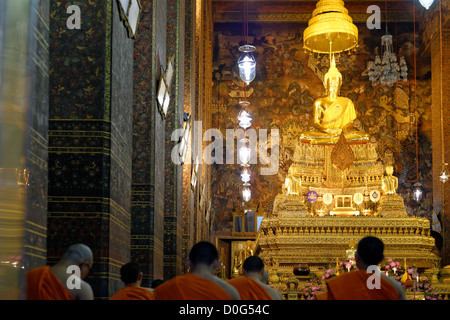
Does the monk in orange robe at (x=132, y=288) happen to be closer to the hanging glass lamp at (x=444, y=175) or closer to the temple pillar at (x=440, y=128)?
the hanging glass lamp at (x=444, y=175)

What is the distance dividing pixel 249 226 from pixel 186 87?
347 inches

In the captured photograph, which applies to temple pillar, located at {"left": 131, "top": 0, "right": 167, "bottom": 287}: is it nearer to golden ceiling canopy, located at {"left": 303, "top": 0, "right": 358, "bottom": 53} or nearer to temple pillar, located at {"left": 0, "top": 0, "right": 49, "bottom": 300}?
temple pillar, located at {"left": 0, "top": 0, "right": 49, "bottom": 300}

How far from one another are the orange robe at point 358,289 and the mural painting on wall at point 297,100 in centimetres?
1718

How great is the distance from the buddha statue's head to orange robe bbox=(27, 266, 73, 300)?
50.6 feet

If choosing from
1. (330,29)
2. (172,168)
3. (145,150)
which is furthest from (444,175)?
(145,150)

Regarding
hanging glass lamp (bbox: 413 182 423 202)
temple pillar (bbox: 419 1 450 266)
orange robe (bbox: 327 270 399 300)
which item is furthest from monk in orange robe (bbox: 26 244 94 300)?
hanging glass lamp (bbox: 413 182 423 202)

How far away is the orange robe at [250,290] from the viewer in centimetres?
459

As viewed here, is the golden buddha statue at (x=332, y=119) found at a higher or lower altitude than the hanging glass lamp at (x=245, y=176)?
higher

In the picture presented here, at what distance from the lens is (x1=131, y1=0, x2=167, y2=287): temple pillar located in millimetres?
7465

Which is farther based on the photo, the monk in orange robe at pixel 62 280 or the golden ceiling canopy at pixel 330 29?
the golden ceiling canopy at pixel 330 29

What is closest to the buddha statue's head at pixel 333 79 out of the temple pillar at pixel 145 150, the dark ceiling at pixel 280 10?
the dark ceiling at pixel 280 10

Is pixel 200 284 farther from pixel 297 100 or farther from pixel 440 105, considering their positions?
pixel 297 100
